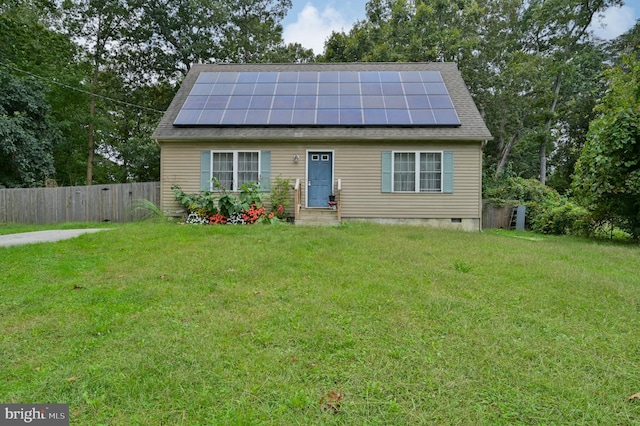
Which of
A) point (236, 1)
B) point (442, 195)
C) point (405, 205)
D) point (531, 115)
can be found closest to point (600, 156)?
point (442, 195)

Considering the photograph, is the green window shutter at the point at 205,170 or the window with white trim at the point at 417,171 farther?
the green window shutter at the point at 205,170

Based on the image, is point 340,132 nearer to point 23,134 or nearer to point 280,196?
point 280,196

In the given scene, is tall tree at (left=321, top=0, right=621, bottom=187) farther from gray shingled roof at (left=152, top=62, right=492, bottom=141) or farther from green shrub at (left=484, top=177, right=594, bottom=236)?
gray shingled roof at (left=152, top=62, right=492, bottom=141)

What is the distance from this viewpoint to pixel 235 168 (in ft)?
33.7

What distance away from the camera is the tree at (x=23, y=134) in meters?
12.7

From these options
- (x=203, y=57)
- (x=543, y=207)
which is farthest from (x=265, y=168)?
(x=203, y=57)

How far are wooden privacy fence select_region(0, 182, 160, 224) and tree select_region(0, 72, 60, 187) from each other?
3213 millimetres

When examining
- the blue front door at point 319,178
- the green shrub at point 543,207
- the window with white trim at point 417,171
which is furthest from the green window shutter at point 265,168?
the green shrub at point 543,207

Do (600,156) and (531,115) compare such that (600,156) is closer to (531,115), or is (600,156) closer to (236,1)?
(531,115)

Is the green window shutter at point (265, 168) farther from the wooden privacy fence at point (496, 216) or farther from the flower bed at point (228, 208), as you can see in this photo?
the wooden privacy fence at point (496, 216)

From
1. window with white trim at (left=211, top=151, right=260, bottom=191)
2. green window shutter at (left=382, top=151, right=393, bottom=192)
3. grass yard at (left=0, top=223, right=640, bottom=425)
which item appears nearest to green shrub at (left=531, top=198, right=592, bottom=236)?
grass yard at (left=0, top=223, right=640, bottom=425)

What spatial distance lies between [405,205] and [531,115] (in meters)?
14.2

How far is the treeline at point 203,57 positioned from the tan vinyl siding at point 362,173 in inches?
219

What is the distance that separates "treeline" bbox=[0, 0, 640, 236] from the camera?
48.1 ft
